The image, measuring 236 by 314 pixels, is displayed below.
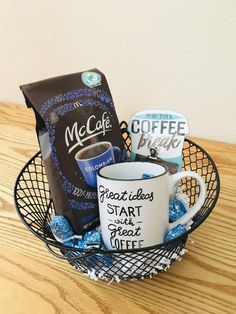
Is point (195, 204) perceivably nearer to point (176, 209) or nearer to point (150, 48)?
point (176, 209)

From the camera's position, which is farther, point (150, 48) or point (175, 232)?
point (150, 48)

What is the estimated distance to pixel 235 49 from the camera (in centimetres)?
79

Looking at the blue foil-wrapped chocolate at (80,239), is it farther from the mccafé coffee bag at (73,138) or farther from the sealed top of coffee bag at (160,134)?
the sealed top of coffee bag at (160,134)

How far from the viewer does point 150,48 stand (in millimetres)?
895

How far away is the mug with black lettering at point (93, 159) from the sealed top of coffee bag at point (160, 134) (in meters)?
0.06

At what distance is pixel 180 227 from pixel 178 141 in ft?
0.44

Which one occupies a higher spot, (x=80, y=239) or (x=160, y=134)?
(x=160, y=134)

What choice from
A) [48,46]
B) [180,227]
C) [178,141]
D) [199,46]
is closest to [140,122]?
[178,141]

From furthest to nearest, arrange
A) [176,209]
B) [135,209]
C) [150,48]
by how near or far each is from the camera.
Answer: [150,48], [176,209], [135,209]

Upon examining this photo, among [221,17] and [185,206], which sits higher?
[221,17]

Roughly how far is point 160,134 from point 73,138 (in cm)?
14

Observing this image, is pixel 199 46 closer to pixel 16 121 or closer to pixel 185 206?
pixel 185 206

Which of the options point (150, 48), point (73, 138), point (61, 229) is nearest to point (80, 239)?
point (61, 229)

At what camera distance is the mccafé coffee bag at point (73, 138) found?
49 cm
